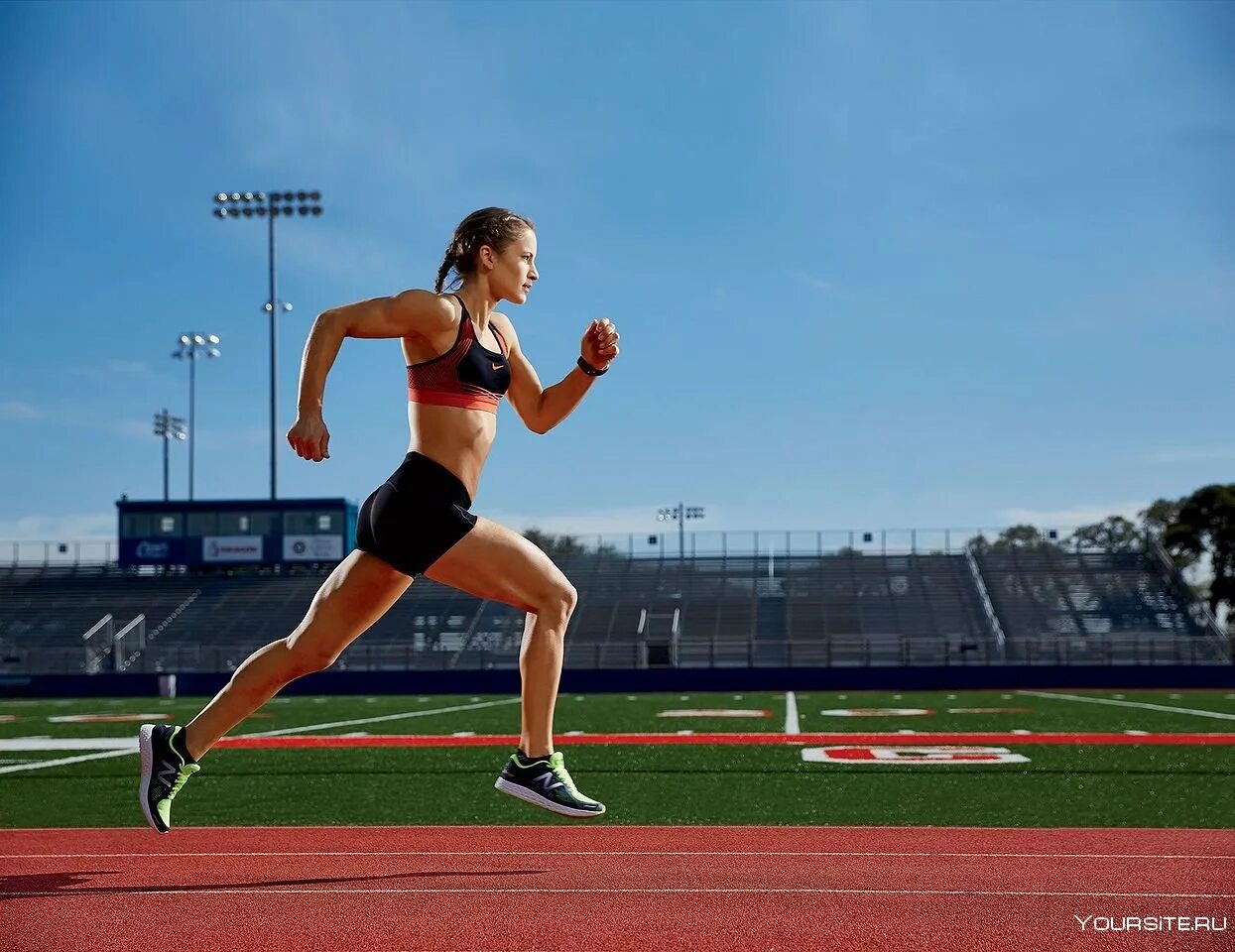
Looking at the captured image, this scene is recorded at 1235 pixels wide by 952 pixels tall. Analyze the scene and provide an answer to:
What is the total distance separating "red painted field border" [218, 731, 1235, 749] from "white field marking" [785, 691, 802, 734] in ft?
2.97

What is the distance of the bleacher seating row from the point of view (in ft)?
133

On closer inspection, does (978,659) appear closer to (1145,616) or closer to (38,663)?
(1145,616)

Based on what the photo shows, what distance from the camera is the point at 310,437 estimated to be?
4.37 metres

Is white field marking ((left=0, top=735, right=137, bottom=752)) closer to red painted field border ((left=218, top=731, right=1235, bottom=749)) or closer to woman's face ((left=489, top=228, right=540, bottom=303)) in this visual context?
red painted field border ((left=218, top=731, right=1235, bottom=749))

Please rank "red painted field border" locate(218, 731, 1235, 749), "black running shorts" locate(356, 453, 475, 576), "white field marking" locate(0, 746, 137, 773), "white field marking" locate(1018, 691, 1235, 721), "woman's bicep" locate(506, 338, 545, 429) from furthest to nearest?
1. "white field marking" locate(1018, 691, 1235, 721)
2. "red painted field border" locate(218, 731, 1235, 749)
3. "white field marking" locate(0, 746, 137, 773)
4. "woman's bicep" locate(506, 338, 545, 429)
5. "black running shorts" locate(356, 453, 475, 576)

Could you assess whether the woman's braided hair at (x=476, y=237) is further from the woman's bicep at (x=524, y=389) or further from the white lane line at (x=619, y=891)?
the white lane line at (x=619, y=891)

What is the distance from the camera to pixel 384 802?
8633 mm

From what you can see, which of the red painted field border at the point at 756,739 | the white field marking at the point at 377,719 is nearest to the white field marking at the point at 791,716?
the red painted field border at the point at 756,739

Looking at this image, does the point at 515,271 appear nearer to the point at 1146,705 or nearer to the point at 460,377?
the point at 460,377

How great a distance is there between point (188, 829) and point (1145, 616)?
4391 centimetres

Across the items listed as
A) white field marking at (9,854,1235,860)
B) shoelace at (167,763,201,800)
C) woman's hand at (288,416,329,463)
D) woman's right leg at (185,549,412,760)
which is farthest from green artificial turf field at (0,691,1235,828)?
woman's hand at (288,416,329,463)

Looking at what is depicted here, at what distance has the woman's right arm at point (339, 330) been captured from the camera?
4402 millimetres

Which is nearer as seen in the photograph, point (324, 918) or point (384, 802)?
point (324, 918)

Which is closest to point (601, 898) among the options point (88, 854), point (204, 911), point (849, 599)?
point (204, 911)
